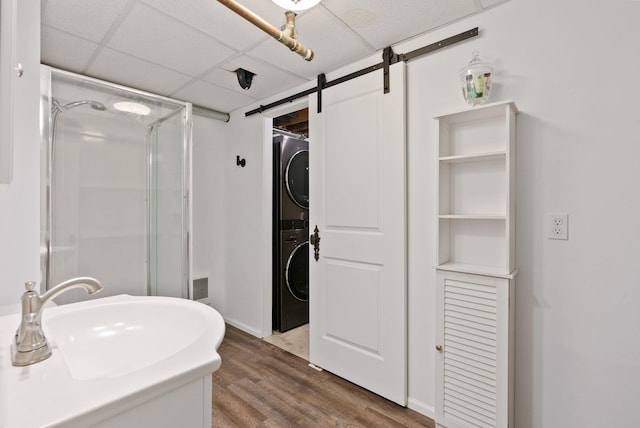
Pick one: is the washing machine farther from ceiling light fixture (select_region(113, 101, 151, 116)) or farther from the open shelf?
the open shelf

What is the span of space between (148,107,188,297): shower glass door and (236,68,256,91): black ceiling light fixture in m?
0.48

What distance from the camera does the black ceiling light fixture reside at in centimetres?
230

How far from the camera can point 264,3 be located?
155cm

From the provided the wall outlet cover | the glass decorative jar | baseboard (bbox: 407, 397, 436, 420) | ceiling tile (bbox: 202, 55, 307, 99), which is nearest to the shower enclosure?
ceiling tile (bbox: 202, 55, 307, 99)

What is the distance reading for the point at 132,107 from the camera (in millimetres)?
2170

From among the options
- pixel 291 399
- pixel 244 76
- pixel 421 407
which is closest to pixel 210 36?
pixel 244 76

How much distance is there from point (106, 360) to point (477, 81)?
6.31 ft

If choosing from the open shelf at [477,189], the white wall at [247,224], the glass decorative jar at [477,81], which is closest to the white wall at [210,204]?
the white wall at [247,224]

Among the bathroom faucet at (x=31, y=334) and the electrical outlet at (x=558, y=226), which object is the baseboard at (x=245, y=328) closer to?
the bathroom faucet at (x=31, y=334)

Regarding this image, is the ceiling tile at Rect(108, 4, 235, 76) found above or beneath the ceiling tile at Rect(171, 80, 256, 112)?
beneath

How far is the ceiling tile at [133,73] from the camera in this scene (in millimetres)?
2135

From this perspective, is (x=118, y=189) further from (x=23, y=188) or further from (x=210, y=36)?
(x=210, y=36)

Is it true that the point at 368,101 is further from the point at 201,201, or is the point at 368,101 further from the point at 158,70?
the point at 201,201

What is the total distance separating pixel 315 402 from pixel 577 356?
4.70ft
